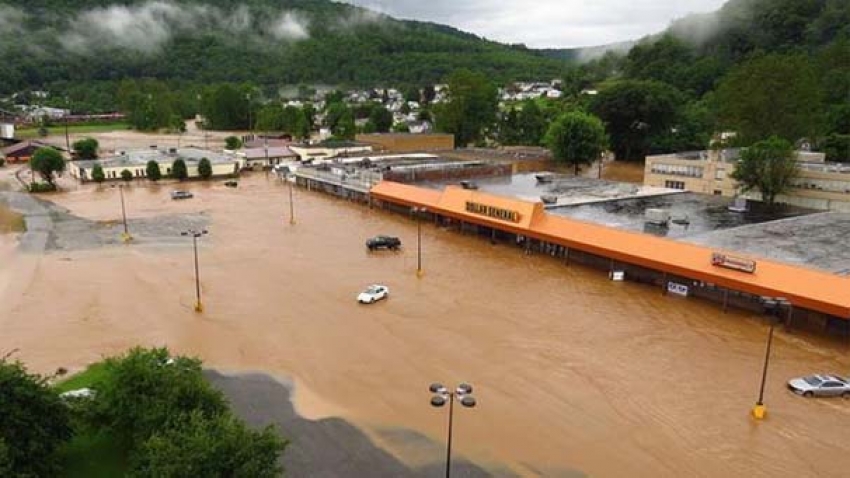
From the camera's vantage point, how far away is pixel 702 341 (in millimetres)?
23625

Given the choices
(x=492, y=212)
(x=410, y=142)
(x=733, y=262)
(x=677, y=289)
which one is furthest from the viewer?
(x=410, y=142)

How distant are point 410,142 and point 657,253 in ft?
161

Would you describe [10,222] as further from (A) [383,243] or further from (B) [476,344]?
(B) [476,344]

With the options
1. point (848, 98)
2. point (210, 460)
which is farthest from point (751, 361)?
point (848, 98)

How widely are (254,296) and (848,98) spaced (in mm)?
68011

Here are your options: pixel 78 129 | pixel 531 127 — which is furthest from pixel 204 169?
pixel 78 129

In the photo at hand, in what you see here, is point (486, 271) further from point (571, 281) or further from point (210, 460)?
point (210, 460)

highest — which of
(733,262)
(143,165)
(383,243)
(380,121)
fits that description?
(380,121)

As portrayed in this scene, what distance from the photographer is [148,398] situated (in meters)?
14.5

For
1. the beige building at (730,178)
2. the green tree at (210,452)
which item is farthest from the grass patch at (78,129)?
the green tree at (210,452)

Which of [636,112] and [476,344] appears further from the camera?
[636,112]

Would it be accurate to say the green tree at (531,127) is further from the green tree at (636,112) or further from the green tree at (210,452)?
the green tree at (210,452)

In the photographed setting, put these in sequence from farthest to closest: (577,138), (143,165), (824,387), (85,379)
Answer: (143,165)
(577,138)
(85,379)
(824,387)

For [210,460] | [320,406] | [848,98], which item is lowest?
[320,406]
